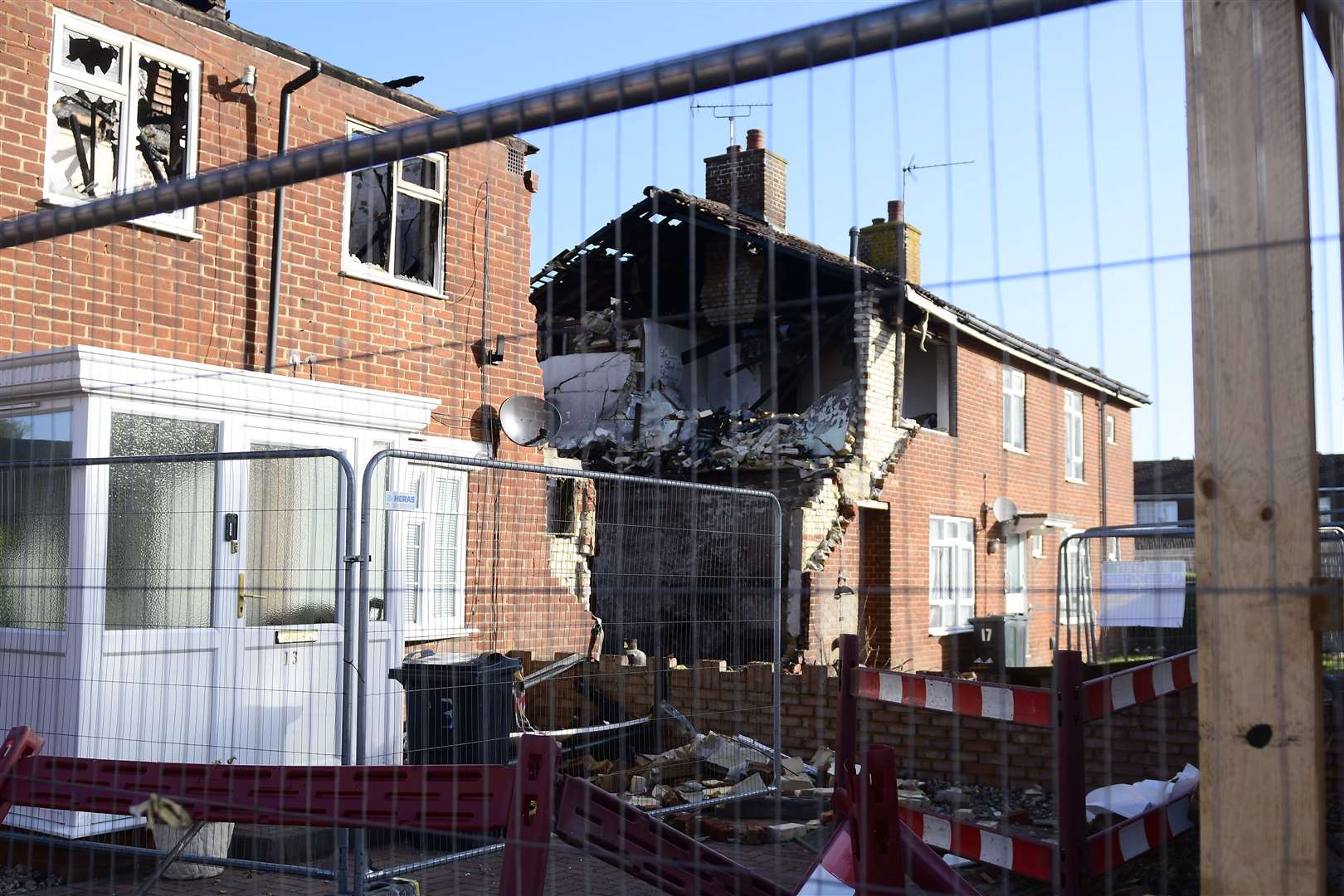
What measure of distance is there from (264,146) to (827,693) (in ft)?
21.7

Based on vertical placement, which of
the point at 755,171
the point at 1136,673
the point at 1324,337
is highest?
the point at 755,171

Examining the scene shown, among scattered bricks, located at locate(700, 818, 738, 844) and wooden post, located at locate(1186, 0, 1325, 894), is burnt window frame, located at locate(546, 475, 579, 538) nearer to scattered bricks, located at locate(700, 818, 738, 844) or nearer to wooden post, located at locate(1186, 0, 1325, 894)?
scattered bricks, located at locate(700, 818, 738, 844)

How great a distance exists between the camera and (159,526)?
7.28 m

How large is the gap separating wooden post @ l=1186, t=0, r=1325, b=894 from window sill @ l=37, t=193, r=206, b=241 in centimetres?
767

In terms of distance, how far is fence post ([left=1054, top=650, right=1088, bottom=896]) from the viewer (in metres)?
4.92

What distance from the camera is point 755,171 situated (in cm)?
2002

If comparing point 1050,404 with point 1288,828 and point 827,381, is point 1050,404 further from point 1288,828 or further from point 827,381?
point 827,381

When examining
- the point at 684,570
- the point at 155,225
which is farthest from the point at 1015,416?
the point at 155,225

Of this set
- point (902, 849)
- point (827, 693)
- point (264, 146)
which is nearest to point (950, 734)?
point (827, 693)

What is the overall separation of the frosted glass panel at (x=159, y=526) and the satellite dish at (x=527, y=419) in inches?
179

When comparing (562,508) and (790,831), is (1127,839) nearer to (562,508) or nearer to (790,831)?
(790,831)

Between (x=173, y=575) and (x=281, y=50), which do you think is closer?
(x=173, y=575)

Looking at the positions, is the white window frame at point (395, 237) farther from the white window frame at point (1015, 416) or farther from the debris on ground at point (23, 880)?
the debris on ground at point (23, 880)

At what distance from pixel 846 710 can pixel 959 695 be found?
60cm
